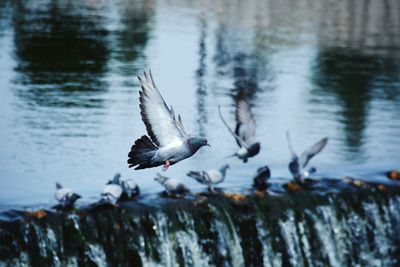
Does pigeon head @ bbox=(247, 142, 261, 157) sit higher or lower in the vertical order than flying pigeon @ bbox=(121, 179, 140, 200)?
higher

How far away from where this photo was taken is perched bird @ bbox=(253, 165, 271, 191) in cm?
1385

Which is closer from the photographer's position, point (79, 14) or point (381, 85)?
point (381, 85)

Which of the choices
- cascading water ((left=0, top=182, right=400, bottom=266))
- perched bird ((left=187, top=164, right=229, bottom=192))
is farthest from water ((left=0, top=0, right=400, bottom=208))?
cascading water ((left=0, top=182, right=400, bottom=266))

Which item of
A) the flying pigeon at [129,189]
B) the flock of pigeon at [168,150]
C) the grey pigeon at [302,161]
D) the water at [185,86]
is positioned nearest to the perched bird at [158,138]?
the flock of pigeon at [168,150]

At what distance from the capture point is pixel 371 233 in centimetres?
1451

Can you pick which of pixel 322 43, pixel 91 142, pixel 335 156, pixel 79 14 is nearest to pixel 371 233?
pixel 335 156

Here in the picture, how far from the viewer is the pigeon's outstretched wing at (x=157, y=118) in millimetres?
6250

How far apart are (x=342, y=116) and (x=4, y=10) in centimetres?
1704

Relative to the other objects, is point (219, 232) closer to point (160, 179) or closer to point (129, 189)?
point (160, 179)

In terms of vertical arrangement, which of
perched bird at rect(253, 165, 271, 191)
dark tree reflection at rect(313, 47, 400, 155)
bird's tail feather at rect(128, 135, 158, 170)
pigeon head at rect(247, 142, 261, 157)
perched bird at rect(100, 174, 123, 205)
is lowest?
dark tree reflection at rect(313, 47, 400, 155)

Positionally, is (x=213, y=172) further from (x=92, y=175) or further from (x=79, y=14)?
(x=79, y=14)

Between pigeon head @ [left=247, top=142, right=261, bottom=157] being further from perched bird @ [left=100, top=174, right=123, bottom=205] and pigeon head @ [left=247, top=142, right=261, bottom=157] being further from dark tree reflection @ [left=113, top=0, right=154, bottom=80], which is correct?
dark tree reflection @ [left=113, top=0, right=154, bottom=80]

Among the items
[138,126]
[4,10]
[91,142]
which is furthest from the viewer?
[4,10]

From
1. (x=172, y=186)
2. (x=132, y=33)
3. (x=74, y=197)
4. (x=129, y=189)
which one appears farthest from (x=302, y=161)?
(x=132, y=33)
